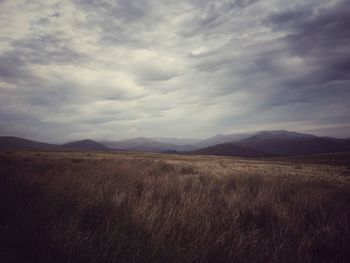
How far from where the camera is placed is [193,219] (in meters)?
3.62

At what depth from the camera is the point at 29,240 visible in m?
2.71

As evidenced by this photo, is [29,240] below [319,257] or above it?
above

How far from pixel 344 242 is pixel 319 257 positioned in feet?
1.68

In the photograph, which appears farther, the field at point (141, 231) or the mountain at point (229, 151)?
the mountain at point (229, 151)

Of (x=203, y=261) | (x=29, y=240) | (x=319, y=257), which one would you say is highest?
(x=29, y=240)

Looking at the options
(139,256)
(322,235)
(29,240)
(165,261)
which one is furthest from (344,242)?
(29,240)

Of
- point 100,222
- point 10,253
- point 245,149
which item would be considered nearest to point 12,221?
point 10,253

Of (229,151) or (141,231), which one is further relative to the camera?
(229,151)

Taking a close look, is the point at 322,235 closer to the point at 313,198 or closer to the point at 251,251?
the point at 251,251

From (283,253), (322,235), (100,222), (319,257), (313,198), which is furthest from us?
(313,198)

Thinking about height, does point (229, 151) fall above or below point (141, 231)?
above

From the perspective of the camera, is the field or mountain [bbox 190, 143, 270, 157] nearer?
the field

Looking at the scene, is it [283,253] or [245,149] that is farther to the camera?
[245,149]

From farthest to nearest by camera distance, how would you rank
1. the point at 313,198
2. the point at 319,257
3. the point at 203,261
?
the point at 313,198 → the point at 319,257 → the point at 203,261
